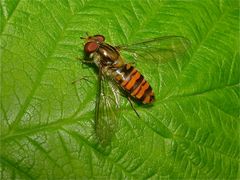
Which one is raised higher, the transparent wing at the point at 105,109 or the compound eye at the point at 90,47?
the compound eye at the point at 90,47

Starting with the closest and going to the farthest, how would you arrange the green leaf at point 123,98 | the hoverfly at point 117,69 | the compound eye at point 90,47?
the green leaf at point 123,98 < the hoverfly at point 117,69 < the compound eye at point 90,47

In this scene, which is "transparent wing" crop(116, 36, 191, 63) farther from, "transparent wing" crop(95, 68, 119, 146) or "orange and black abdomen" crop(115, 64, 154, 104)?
"transparent wing" crop(95, 68, 119, 146)

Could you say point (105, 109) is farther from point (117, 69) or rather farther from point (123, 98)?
point (117, 69)

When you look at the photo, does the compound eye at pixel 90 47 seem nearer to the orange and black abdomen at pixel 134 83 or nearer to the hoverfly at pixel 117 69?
the hoverfly at pixel 117 69

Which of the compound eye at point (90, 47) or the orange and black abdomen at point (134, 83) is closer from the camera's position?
the orange and black abdomen at point (134, 83)

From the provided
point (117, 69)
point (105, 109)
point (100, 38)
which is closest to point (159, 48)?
point (117, 69)

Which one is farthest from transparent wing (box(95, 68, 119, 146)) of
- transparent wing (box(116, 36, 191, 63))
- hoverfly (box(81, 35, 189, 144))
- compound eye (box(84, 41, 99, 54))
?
transparent wing (box(116, 36, 191, 63))

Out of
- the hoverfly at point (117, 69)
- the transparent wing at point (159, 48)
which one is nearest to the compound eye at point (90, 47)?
the hoverfly at point (117, 69)
